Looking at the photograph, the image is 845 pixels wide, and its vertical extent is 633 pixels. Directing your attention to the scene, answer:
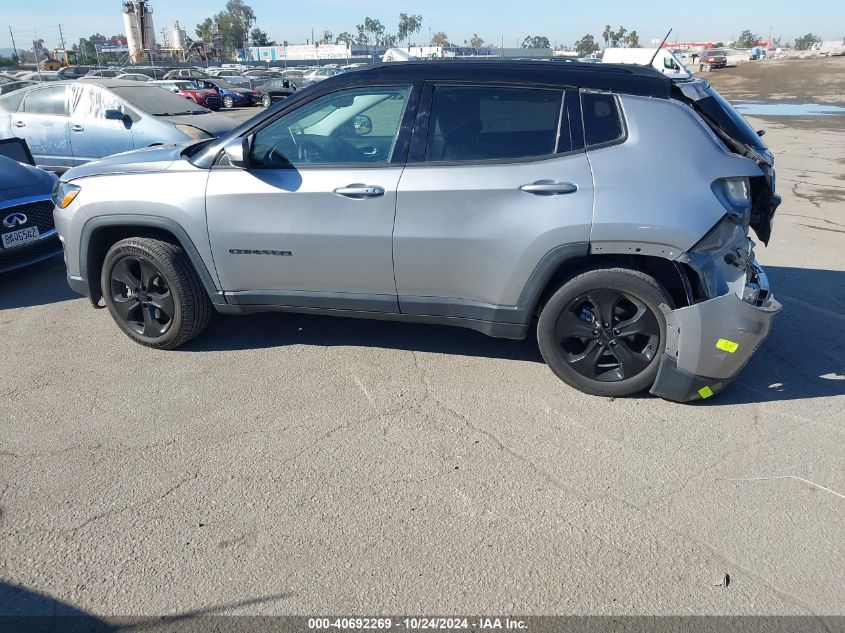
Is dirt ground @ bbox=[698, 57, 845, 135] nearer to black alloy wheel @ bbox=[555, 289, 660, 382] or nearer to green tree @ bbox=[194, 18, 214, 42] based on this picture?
black alloy wheel @ bbox=[555, 289, 660, 382]

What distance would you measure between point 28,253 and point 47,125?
455cm

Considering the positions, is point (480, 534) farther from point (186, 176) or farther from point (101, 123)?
point (101, 123)

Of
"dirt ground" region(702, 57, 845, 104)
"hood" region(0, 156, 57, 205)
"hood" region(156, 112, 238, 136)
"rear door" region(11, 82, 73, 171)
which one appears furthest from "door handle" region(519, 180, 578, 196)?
"dirt ground" region(702, 57, 845, 104)

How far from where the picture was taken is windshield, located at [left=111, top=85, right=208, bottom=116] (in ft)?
30.7

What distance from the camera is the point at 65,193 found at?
441cm

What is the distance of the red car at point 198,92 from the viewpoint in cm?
2794

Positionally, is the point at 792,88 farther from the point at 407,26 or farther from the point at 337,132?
the point at 407,26

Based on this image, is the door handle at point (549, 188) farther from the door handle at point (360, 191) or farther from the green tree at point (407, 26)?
the green tree at point (407, 26)

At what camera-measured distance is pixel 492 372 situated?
414 centimetres

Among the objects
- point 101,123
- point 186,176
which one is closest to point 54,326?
point 186,176

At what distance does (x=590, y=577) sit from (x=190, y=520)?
171 centimetres

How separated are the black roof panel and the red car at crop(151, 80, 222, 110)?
87.5 ft

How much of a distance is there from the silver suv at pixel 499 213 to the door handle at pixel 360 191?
0.01 m

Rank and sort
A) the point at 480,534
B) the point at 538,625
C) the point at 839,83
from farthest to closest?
the point at 839,83, the point at 480,534, the point at 538,625
